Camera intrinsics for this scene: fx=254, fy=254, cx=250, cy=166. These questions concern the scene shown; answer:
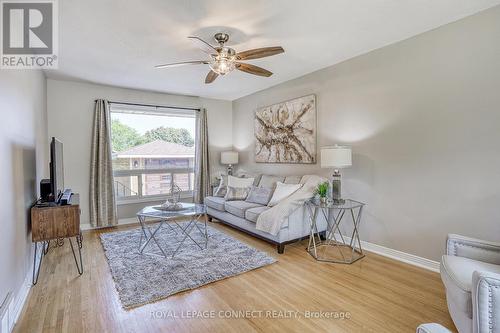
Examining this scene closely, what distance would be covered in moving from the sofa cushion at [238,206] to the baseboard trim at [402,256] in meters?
1.64

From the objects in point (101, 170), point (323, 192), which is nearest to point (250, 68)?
point (323, 192)

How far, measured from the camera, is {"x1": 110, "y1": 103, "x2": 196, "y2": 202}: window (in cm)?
479

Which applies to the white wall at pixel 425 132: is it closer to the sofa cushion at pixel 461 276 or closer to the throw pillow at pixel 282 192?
the throw pillow at pixel 282 192

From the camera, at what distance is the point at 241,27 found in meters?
2.52

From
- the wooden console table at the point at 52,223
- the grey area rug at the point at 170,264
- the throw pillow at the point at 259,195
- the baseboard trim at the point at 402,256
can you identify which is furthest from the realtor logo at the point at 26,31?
the baseboard trim at the point at 402,256

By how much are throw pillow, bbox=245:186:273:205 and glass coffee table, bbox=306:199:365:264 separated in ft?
2.47

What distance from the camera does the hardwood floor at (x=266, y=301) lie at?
1.86 metres

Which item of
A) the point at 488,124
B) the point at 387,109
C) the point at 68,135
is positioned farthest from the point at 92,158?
the point at 488,124

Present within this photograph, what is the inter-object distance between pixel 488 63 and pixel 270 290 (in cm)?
287

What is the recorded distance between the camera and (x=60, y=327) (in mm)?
A: 1835

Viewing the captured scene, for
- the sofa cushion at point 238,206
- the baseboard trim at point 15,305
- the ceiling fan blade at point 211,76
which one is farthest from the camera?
the sofa cushion at point 238,206

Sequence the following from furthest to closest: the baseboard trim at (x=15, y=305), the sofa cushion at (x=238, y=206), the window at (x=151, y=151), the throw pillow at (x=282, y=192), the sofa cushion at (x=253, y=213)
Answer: the window at (x=151, y=151) → the sofa cushion at (x=238, y=206) → the throw pillow at (x=282, y=192) → the sofa cushion at (x=253, y=213) → the baseboard trim at (x=15, y=305)

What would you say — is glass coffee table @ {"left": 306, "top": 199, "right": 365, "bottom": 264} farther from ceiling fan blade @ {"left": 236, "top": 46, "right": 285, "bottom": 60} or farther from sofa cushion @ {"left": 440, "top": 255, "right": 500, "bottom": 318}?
ceiling fan blade @ {"left": 236, "top": 46, "right": 285, "bottom": 60}

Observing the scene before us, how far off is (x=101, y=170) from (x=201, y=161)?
1850mm
